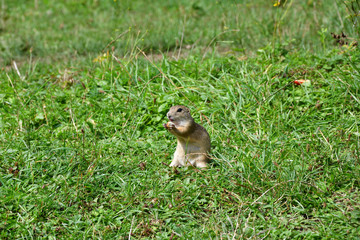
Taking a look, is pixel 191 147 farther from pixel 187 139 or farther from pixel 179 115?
pixel 179 115

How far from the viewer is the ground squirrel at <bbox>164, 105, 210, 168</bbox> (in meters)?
3.55


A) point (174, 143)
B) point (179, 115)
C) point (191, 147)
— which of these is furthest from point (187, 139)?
point (174, 143)

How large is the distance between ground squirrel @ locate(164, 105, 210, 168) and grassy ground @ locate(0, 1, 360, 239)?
0.12 m

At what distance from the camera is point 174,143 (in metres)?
4.25

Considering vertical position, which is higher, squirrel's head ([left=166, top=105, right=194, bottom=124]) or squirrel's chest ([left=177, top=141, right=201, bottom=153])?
squirrel's head ([left=166, top=105, right=194, bottom=124])

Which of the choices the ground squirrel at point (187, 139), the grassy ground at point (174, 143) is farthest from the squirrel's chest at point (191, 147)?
the grassy ground at point (174, 143)

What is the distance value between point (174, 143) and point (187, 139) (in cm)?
69

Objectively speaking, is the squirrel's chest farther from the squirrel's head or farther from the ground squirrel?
the squirrel's head

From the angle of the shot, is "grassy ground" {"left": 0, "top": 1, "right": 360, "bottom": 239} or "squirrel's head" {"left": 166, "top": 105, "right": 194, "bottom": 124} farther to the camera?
"squirrel's head" {"left": 166, "top": 105, "right": 194, "bottom": 124}

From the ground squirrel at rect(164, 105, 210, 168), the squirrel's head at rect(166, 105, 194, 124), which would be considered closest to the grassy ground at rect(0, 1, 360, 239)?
the ground squirrel at rect(164, 105, 210, 168)

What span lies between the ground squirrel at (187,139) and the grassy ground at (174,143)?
0.12 meters

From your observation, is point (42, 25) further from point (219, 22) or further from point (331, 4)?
point (331, 4)

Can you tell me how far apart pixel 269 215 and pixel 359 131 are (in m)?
1.44

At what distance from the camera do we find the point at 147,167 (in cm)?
381
